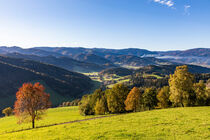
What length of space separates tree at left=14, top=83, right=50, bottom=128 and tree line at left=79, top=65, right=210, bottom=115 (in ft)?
115

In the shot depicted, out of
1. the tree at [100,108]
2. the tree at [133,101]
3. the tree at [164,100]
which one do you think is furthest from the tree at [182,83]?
the tree at [100,108]

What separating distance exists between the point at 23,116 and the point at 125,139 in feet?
118

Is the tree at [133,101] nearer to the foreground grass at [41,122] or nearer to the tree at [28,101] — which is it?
the foreground grass at [41,122]

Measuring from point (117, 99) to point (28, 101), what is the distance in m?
41.7

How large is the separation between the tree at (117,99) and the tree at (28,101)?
112ft

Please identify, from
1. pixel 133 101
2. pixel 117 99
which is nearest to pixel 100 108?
pixel 117 99

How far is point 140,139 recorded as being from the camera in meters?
20.7

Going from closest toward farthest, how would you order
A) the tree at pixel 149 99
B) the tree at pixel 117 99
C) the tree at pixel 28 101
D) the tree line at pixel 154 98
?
the tree at pixel 28 101 → the tree line at pixel 154 98 → the tree at pixel 117 99 → the tree at pixel 149 99

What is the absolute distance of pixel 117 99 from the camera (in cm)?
7144

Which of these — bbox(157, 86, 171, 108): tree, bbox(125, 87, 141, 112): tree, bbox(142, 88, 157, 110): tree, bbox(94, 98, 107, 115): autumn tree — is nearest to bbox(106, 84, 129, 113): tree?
bbox(94, 98, 107, 115): autumn tree

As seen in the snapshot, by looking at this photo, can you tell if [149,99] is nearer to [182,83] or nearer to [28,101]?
[182,83]

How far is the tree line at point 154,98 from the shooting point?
170 feet

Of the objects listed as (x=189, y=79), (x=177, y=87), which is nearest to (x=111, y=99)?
(x=177, y=87)

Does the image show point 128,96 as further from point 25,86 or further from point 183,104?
point 25,86
